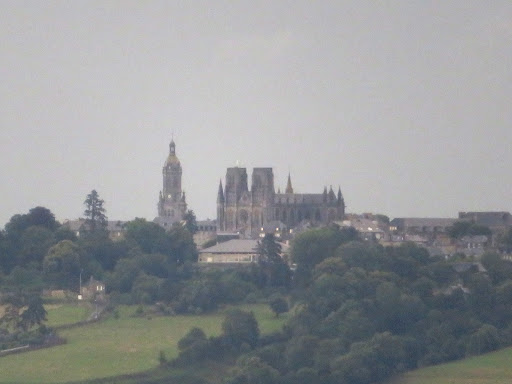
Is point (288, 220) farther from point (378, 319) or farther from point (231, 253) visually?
point (378, 319)

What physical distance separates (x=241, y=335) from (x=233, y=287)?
52.4 ft

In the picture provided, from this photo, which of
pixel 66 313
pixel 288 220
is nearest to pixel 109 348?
pixel 66 313

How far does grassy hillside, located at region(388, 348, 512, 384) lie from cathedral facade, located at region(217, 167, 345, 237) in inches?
2969

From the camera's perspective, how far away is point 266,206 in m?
187

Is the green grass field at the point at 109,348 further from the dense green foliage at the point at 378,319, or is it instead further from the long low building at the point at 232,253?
the long low building at the point at 232,253

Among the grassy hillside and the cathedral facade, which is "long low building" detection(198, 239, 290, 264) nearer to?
the cathedral facade

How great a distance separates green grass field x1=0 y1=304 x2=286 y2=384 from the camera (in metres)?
107

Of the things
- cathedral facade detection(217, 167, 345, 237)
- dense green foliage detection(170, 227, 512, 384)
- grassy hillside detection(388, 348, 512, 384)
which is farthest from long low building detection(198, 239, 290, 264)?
grassy hillside detection(388, 348, 512, 384)

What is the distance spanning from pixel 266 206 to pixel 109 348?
248ft

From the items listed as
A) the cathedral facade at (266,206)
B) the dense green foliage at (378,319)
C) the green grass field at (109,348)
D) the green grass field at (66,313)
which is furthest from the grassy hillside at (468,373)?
the cathedral facade at (266,206)

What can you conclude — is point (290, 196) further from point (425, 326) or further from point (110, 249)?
point (425, 326)

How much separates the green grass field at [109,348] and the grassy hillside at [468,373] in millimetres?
10973

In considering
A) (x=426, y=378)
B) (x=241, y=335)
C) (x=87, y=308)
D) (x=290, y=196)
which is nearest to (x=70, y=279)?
(x=87, y=308)

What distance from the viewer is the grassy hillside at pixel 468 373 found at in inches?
4176
